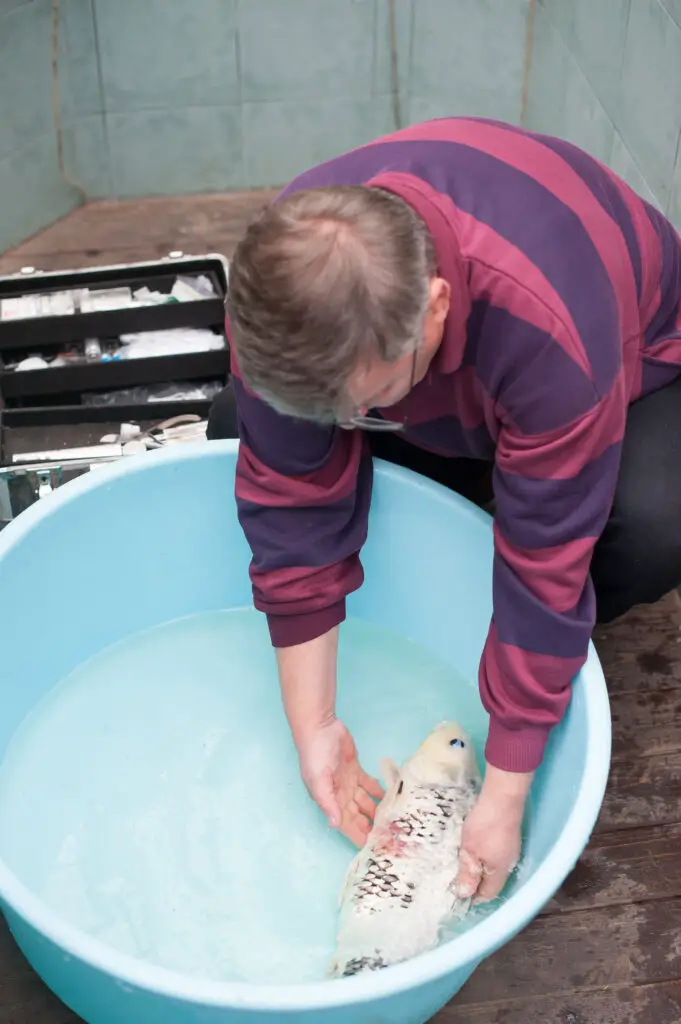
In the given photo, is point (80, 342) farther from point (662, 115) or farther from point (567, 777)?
point (567, 777)

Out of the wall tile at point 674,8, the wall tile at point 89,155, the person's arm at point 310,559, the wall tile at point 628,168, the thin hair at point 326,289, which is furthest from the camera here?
the wall tile at point 89,155

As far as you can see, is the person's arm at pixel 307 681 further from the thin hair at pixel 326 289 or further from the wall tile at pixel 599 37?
the wall tile at pixel 599 37

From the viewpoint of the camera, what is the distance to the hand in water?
120 centimetres

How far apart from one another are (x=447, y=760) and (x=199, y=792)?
1.04 ft

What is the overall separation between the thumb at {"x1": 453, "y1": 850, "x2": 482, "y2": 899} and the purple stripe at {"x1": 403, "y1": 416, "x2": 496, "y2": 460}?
40 cm

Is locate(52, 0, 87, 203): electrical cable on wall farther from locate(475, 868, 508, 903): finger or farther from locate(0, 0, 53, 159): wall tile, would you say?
locate(475, 868, 508, 903): finger

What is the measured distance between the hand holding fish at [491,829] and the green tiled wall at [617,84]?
0.80 m

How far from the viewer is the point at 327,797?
1.20 metres

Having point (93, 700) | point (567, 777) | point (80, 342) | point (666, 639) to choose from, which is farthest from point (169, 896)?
point (80, 342)

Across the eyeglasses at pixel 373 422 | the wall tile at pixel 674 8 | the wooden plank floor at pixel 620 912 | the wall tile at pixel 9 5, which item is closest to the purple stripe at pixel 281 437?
the eyeglasses at pixel 373 422

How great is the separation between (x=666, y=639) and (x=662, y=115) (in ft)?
2.30

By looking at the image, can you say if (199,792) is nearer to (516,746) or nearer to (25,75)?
(516,746)

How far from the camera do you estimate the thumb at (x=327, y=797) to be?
120 cm

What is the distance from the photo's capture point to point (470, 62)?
6.78 ft
